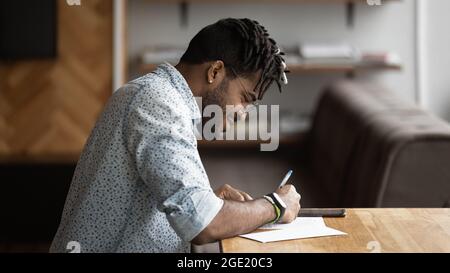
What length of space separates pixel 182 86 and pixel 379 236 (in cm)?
49

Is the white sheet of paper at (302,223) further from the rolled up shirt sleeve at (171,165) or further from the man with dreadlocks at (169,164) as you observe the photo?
the rolled up shirt sleeve at (171,165)

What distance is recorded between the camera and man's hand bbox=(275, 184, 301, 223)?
6.10 feet

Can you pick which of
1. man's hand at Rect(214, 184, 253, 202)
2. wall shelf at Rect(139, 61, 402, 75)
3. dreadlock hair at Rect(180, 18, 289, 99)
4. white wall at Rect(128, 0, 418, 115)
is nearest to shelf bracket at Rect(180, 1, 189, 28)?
white wall at Rect(128, 0, 418, 115)

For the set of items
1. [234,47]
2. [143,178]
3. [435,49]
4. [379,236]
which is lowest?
[379,236]

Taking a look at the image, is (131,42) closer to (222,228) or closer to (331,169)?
(331,169)

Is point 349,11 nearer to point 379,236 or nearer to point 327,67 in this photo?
point 327,67

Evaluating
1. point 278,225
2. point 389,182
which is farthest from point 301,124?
point 278,225


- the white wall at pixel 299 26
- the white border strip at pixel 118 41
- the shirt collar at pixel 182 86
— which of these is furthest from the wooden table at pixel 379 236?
the white wall at pixel 299 26

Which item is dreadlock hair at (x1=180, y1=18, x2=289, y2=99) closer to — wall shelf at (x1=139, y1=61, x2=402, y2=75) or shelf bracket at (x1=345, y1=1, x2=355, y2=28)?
wall shelf at (x1=139, y1=61, x2=402, y2=75)

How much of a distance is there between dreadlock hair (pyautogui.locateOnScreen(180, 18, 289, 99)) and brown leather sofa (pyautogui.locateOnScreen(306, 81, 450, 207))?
97cm

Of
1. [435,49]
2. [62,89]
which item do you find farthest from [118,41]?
[435,49]

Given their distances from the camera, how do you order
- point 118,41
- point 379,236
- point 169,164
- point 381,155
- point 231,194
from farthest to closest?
point 118,41
point 381,155
point 231,194
point 379,236
point 169,164

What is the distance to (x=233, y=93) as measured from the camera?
186 cm

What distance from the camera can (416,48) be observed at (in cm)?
486
